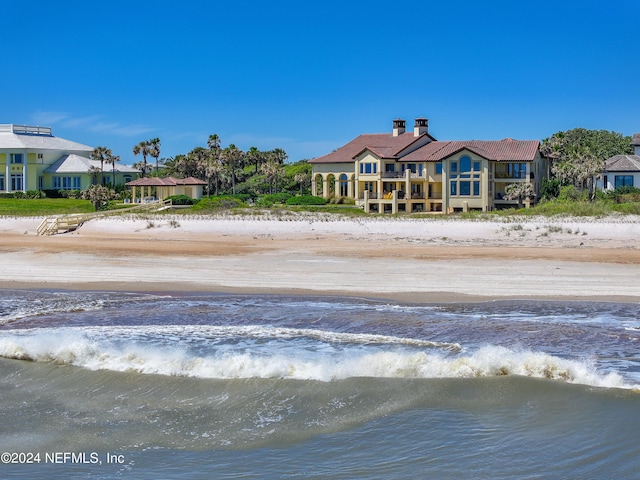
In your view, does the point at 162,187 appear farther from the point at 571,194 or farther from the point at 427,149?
the point at 571,194

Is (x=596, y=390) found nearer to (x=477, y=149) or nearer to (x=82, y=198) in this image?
(x=477, y=149)

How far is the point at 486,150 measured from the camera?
54.2 m

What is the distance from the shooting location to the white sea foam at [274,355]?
37.2 feet

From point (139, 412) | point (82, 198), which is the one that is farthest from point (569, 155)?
point (139, 412)

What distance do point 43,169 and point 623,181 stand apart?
1881 inches

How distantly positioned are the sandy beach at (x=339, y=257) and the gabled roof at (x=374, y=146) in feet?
61.2

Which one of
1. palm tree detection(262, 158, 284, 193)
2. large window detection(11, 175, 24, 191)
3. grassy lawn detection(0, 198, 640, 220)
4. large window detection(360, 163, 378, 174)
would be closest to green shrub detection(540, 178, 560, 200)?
grassy lawn detection(0, 198, 640, 220)

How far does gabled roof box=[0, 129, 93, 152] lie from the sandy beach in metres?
30.6

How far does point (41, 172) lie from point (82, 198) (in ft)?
29.0

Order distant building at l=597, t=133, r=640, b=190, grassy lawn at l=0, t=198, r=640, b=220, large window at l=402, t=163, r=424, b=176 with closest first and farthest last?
1. grassy lawn at l=0, t=198, r=640, b=220
2. large window at l=402, t=163, r=424, b=176
3. distant building at l=597, t=133, r=640, b=190

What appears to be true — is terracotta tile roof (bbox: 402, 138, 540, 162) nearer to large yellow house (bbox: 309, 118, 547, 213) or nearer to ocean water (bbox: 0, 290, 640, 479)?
large yellow house (bbox: 309, 118, 547, 213)

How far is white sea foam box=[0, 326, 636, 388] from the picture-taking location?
1135 cm

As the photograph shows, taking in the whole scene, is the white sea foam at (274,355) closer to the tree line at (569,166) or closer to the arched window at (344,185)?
the tree line at (569,166)

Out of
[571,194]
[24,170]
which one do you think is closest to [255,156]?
[24,170]
